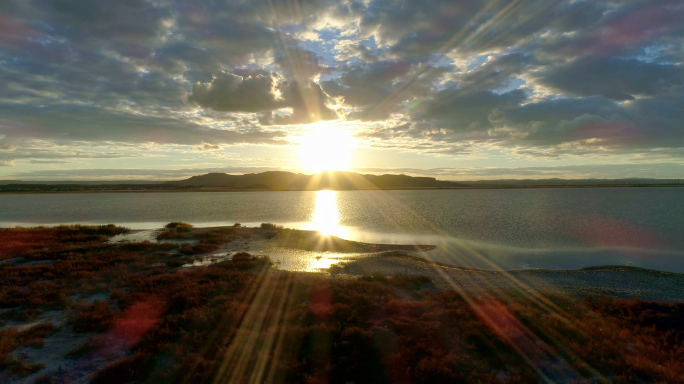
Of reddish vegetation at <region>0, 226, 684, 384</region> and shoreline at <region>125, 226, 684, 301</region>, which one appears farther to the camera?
shoreline at <region>125, 226, 684, 301</region>

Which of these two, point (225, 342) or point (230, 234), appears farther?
point (230, 234)

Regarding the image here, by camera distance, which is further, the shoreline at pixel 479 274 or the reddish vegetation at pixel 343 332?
the shoreline at pixel 479 274

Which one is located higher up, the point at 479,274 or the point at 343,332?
the point at 343,332

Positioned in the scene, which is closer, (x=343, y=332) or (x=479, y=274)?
(x=343, y=332)

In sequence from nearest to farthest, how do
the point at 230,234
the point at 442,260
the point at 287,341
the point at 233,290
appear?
1. the point at 287,341
2. the point at 233,290
3. the point at 442,260
4. the point at 230,234

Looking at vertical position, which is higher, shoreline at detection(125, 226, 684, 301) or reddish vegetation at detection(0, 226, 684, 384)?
reddish vegetation at detection(0, 226, 684, 384)

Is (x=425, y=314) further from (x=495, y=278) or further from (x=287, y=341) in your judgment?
(x=495, y=278)

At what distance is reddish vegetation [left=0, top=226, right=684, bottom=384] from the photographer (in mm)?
8945

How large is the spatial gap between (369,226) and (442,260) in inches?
1013

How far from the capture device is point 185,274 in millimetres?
18016

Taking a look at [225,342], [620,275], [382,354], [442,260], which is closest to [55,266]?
[225,342]

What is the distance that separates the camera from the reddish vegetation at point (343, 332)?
8.95 meters

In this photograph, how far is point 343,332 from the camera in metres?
11.0

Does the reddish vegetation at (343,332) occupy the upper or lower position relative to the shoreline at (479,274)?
upper
